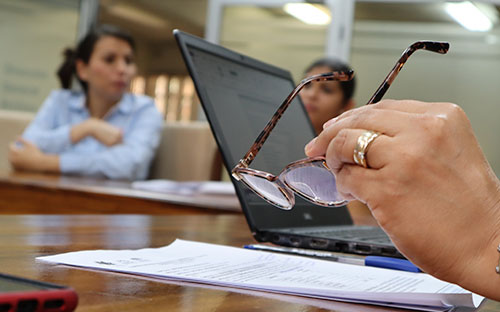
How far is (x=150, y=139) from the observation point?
2.72 metres

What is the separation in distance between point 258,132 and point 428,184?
456 millimetres

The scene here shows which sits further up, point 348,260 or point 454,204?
point 454,204

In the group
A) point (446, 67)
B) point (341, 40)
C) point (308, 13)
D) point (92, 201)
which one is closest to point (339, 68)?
point (92, 201)

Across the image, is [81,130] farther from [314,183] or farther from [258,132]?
[314,183]

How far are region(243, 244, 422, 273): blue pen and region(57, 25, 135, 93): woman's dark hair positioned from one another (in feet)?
7.70

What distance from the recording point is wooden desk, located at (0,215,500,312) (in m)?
0.43

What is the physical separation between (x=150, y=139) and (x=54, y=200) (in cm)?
106

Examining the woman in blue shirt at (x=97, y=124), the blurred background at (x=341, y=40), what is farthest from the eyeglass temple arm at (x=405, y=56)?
the blurred background at (x=341, y=40)

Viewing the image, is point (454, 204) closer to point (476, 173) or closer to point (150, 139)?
point (476, 173)

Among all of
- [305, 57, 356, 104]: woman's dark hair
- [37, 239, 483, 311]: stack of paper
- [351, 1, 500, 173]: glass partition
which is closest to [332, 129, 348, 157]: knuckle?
[37, 239, 483, 311]: stack of paper

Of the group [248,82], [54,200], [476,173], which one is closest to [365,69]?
[54,200]

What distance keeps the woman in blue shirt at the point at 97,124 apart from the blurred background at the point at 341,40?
2095 millimetres

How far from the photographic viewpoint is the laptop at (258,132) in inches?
31.3

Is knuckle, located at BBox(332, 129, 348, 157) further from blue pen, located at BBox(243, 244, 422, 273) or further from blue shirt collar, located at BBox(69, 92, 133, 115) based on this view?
blue shirt collar, located at BBox(69, 92, 133, 115)
